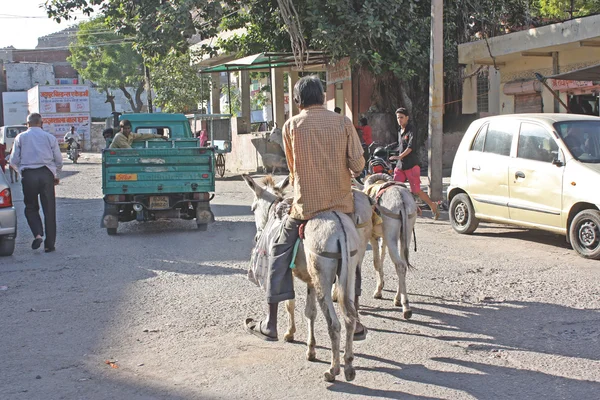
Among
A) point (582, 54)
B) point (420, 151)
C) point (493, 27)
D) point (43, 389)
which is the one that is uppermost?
point (493, 27)

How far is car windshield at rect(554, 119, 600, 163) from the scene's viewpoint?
9539 mm

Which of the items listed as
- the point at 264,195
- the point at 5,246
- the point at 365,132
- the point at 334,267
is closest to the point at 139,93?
the point at 365,132

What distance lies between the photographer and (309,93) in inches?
201

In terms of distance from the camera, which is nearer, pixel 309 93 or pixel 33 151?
pixel 309 93

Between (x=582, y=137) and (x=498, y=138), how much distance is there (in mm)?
1231

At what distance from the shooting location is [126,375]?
5.22 m

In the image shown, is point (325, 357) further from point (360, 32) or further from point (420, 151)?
point (420, 151)

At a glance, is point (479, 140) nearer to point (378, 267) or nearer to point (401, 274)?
point (378, 267)

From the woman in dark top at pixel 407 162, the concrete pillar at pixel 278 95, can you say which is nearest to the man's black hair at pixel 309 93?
the woman in dark top at pixel 407 162

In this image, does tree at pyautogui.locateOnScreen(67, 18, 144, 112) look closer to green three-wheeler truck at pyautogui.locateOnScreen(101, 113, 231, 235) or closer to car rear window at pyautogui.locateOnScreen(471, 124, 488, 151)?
green three-wheeler truck at pyautogui.locateOnScreen(101, 113, 231, 235)

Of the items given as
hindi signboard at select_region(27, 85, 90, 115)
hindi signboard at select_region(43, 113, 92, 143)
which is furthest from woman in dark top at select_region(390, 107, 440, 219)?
hindi signboard at select_region(27, 85, 90, 115)

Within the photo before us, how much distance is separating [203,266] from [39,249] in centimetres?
320

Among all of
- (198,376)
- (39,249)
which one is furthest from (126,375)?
(39,249)

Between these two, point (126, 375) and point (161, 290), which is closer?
point (126, 375)
